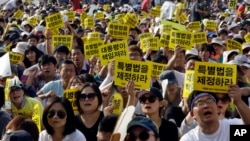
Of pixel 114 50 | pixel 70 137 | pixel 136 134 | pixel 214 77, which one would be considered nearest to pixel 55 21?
pixel 114 50

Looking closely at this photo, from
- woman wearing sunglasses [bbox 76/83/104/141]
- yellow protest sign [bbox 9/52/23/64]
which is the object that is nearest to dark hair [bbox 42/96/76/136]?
woman wearing sunglasses [bbox 76/83/104/141]

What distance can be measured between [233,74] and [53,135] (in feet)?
5.72

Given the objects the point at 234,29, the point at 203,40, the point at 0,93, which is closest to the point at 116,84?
the point at 0,93

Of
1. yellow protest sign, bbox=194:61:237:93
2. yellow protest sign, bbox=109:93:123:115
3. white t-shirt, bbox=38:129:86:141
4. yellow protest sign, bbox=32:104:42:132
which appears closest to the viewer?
white t-shirt, bbox=38:129:86:141

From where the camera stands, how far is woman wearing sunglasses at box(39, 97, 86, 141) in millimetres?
6445

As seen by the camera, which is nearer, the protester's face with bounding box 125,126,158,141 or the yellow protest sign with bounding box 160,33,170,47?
the protester's face with bounding box 125,126,158,141

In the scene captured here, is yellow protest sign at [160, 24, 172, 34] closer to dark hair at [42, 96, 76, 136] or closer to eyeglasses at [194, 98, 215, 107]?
dark hair at [42, 96, 76, 136]

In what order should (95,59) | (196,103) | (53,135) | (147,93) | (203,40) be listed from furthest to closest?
(203,40)
(95,59)
(147,93)
(53,135)
(196,103)

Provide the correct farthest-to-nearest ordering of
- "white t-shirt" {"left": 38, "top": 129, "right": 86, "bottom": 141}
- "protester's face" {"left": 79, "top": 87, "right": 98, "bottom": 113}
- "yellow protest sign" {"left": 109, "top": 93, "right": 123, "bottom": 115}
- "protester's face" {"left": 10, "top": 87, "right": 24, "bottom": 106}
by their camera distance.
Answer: "protester's face" {"left": 10, "top": 87, "right": 24, "bottom": 106} < "yellow protest sign" {"left": 109, "top": 93, "right": 123, "bottom": 115} < "protester's face" {"left": 79, "top": 87, "right": 98, "bottom": 113} < "white t-shirt" {"left": 38, "top": 129, "right": 86, "bottom": 141}

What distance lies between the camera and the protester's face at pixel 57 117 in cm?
644

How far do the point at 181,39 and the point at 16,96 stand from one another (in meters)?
4.74

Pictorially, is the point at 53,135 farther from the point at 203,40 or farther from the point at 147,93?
the point at 203,40

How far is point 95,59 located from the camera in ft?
36.9

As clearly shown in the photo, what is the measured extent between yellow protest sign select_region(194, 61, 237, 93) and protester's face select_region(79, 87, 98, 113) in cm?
98
